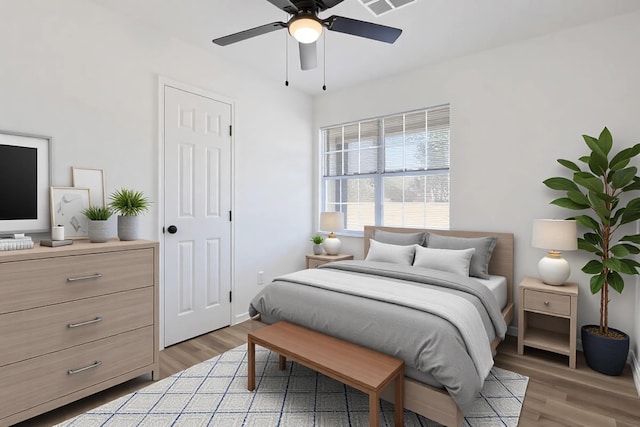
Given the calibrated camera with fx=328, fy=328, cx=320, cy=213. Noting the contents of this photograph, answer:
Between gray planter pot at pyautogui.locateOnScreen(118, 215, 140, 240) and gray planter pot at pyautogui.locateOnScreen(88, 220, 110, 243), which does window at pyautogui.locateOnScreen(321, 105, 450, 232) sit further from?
gray planter pot at pyautogui.locateOnScreen(88, 220, 110, 243)

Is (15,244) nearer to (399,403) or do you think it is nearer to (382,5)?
(399,403)

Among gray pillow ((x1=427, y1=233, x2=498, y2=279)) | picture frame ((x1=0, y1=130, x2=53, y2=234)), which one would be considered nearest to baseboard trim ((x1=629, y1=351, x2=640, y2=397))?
gray pillow ((x1=427, y1=233, x2=498, y2=279))

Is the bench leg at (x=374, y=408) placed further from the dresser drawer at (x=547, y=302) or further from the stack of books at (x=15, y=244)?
the stack of books at (x=15, y=244)

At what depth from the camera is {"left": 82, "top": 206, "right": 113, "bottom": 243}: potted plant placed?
7.38 feet

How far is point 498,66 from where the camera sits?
10.5 feet

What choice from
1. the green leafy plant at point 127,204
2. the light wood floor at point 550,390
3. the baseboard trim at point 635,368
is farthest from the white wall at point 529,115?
the green leafy plant at point 127,204

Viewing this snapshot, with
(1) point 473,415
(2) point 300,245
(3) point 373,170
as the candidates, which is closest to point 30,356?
(1) point 473,415

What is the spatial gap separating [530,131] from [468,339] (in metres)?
2.22

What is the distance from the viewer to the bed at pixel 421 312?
1686 mm

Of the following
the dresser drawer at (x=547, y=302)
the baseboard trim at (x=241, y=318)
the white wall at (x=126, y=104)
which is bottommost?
the baseboard trim at (x=241, y=318)

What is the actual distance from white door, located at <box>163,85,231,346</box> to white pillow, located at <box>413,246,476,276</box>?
6.50 feet

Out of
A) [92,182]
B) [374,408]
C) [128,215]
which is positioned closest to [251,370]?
[374,408]

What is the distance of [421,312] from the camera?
192cm

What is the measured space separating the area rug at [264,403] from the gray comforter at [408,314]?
0.33m
